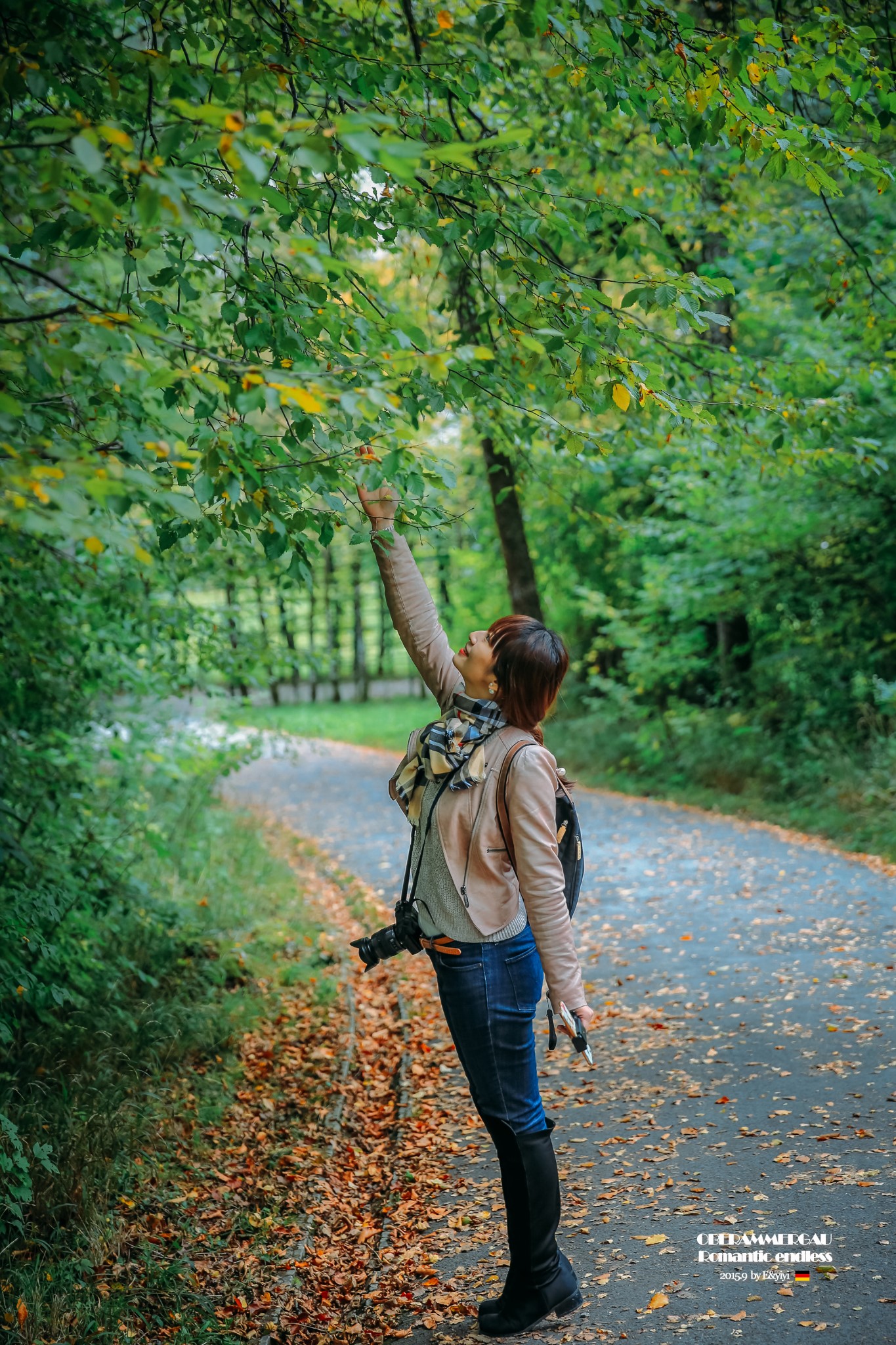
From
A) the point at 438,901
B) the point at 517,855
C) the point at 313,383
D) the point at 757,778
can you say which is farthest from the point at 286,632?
the point at 313,383

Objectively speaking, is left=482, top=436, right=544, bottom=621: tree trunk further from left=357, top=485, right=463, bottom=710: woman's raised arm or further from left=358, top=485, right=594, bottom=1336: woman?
left=358, top=485, right=594, bottom=1336: woman

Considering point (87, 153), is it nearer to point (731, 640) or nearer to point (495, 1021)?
point (495, 1021)

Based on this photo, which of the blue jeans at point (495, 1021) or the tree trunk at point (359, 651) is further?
the tree trunk at point (359, 651)

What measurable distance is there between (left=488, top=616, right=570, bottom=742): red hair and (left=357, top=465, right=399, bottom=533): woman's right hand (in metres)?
0.52

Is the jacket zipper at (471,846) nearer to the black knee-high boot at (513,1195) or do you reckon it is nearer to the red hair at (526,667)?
the red hair at (526,667)

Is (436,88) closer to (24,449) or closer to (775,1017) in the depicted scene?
(24,449)

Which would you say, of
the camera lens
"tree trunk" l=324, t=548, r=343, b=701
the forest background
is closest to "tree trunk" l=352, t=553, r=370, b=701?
"tree trunk" l=324, t=548, r=343, b=701

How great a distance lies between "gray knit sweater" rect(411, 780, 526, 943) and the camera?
9.55 feet

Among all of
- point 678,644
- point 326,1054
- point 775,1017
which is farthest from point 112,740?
point 678,644

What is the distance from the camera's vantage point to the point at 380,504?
3.14 m

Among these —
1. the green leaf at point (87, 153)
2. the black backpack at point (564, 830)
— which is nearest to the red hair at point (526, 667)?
the black backpack at point (564, 830)

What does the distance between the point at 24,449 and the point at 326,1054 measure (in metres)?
4.69

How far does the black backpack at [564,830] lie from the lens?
2.90 meters

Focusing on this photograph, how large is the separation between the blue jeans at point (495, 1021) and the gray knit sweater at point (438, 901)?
0.03m
